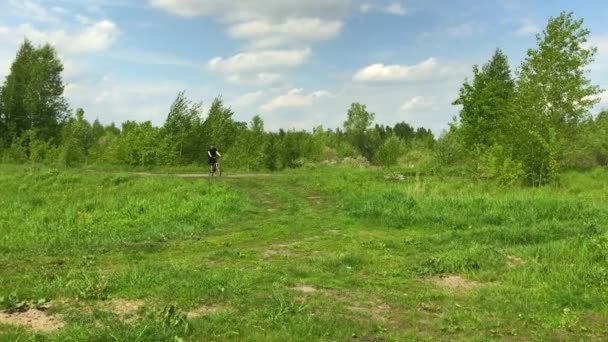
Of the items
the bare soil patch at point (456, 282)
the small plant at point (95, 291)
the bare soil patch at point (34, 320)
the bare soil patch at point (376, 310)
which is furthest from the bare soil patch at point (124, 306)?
the bare soil patch at point (456, 282)

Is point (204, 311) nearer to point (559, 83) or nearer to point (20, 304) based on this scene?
point (20, 304)

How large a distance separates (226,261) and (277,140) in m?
32.4

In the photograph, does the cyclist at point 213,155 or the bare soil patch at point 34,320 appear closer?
the bare soil patch at point 34,320

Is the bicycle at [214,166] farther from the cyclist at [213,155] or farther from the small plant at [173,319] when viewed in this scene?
the small plant at [173,319]

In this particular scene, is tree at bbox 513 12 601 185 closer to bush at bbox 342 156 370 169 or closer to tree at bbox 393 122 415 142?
bush at bbox 342 156 370 169

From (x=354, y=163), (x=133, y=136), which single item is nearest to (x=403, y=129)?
(x=354, y=163)

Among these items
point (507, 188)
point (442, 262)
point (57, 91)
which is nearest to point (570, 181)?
point (507, 188)

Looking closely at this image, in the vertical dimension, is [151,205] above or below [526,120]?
below

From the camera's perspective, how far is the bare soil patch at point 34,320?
19.7 ft

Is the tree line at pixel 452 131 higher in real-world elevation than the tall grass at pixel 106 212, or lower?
higher

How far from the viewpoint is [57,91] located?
50.9 metres

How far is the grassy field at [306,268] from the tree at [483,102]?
13.4 meters

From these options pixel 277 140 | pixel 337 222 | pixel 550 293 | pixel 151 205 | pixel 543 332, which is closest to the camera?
pixel 543 332

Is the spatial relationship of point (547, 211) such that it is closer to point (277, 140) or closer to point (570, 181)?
point (570, 181)
